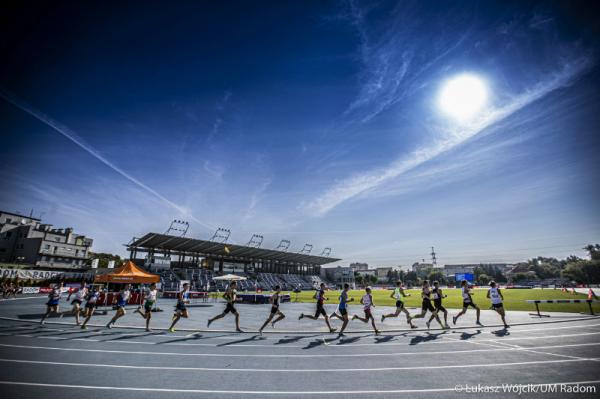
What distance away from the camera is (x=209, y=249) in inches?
2525

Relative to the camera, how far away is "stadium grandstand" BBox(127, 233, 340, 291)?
56125 millimetres

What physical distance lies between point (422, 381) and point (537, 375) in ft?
8.67

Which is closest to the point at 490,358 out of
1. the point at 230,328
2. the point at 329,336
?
the point at 329,336

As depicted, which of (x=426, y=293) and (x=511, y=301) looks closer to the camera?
(x=426, y=293)

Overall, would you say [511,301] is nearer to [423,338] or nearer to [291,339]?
[423,338]

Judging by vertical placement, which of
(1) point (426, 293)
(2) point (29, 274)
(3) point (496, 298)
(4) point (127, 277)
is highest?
(2) point (29, 274)

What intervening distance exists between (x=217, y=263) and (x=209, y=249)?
250 inches

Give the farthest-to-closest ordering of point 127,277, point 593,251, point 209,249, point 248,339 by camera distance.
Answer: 1. point 593,251
2. point 209,249
3. point 127,277
4. point 248,339

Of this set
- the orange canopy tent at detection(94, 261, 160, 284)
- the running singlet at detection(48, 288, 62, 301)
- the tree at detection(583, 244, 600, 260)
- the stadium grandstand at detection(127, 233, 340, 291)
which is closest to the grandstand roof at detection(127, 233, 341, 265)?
the stadium grandstand at detection(127, 233, 340, 291)

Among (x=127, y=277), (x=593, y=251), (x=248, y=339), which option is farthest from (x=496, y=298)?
(x=593, y=251)

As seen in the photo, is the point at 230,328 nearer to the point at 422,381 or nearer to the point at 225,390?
the point at 225,390

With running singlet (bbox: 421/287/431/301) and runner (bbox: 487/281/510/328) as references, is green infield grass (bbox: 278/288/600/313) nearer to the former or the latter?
runner (bbox: 487/281/510/328)

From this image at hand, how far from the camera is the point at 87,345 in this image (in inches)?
351

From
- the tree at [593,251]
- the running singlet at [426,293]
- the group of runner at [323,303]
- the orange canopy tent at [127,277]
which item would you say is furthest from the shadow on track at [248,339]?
the tree at [593,251]
